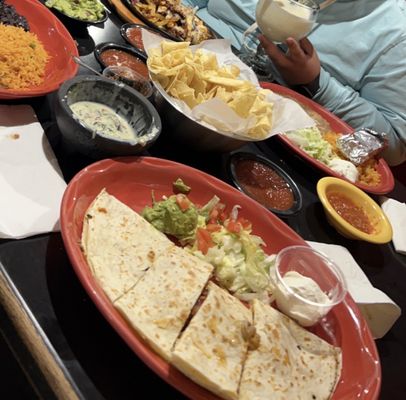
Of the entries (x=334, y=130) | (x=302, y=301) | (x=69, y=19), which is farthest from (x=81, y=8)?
(x=302, y=301)

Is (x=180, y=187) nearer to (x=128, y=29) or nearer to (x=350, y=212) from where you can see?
(x=350, y=212)

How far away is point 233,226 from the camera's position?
1.67 m

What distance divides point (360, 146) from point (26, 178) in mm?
1811

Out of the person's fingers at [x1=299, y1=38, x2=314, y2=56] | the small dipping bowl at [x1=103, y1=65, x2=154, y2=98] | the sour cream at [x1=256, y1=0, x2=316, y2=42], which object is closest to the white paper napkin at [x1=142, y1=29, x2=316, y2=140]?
the small dipping bowl at [x1=103, y1=65, x2=154, y2=98]

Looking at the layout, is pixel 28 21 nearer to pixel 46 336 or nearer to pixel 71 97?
pixel 71 97

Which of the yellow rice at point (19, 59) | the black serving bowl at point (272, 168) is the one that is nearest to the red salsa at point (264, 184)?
the black serving bowl at point (272, 168)

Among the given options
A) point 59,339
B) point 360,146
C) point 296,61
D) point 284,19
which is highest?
point 284,19

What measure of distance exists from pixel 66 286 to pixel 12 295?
0.48 feet

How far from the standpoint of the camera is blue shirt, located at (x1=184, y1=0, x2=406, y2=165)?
10.2 ft

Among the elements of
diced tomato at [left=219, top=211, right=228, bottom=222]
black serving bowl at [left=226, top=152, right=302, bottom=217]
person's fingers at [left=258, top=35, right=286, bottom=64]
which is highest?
person's fingers at [left=258, top=35, right=286, bottom=64]

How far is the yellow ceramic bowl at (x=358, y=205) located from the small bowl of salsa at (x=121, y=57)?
987 millimetres

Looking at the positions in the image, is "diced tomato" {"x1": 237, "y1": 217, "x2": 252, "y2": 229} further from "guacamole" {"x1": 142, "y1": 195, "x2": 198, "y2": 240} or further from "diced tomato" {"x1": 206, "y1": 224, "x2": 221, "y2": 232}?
"guacamole" {"x1": 142, "y1": 195, "x2": 198, "y2": 240}

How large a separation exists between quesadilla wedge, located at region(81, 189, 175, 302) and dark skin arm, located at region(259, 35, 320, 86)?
6.16ft

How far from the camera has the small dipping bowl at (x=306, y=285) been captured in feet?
4.73
